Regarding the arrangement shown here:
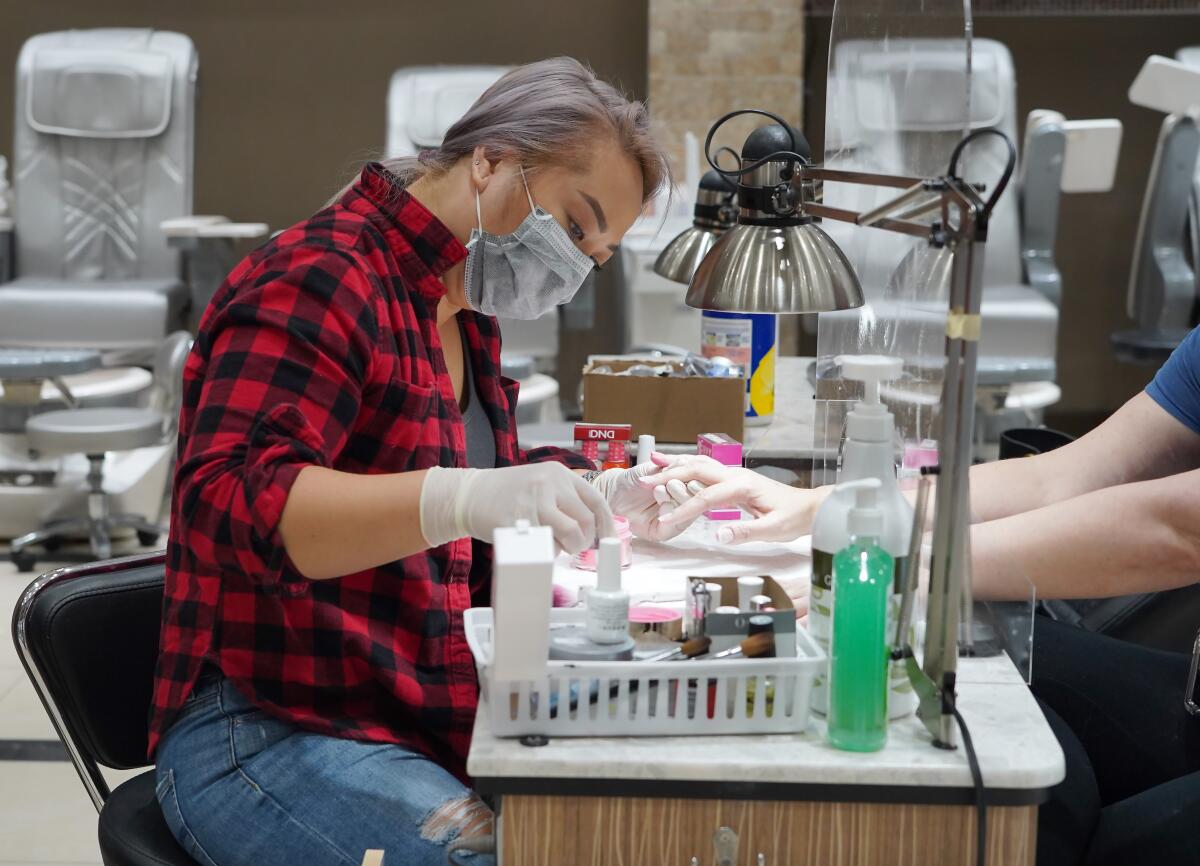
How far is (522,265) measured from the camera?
5.22 feet

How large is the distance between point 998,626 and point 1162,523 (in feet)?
0.79

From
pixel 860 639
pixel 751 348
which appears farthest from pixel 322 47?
pixel 860 639

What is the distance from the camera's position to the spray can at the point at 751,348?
2467mm

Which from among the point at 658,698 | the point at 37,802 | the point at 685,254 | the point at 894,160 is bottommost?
the point at 37,802

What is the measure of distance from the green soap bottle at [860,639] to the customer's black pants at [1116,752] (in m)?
0.34

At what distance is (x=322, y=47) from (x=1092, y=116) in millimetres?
2935

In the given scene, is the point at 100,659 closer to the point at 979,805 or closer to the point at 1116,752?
the point at 979,805

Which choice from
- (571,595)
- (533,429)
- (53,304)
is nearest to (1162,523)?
(571,595)

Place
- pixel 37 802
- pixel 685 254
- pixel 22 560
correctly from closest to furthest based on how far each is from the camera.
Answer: pixel 685 254
pixel 37 802
pixel 22 560

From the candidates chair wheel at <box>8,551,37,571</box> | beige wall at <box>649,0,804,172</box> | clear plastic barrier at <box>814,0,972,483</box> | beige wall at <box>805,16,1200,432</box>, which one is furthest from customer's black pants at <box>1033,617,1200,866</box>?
beige wall at <box>805,16,1200,432</box>

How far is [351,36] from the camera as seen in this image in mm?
5301

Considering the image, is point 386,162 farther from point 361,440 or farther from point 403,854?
point 403,854

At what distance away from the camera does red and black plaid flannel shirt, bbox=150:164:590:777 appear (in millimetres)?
1239

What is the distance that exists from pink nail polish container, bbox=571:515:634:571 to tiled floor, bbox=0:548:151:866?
49.6 inches
